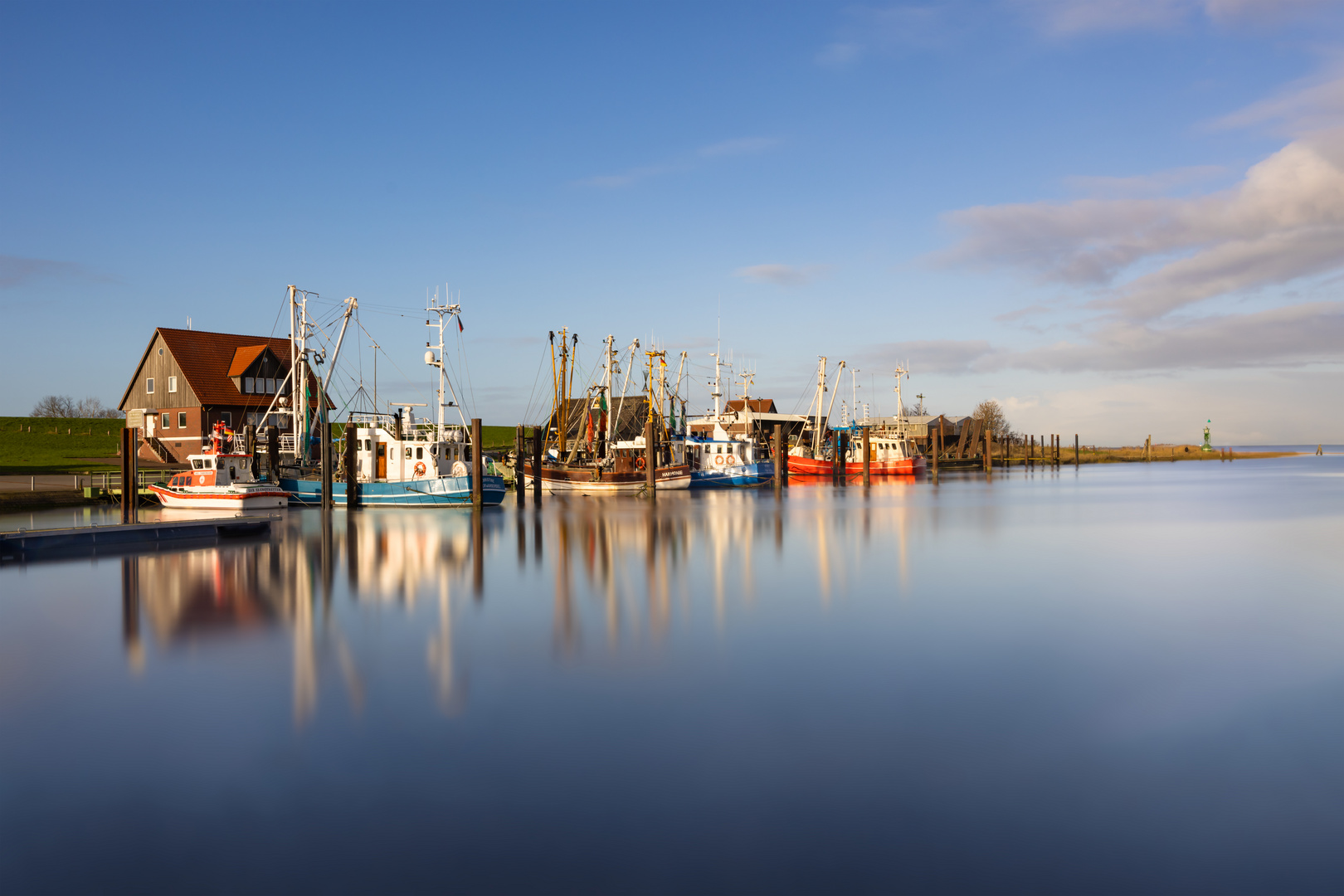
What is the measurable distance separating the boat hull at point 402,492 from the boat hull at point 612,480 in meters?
14.2

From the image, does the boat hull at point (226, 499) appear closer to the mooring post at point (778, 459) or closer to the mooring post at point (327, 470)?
the mooring post at point (327, 470)

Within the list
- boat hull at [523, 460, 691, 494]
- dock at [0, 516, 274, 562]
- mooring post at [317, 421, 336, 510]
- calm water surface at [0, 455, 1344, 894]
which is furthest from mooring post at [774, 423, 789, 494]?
calm water surface at [0, 455, 1344, 894]

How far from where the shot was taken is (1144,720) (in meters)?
11.5

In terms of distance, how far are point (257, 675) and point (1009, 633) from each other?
12.8 metres

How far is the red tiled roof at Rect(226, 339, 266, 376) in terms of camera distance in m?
57.1

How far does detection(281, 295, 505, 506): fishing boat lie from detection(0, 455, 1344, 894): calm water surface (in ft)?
58.6

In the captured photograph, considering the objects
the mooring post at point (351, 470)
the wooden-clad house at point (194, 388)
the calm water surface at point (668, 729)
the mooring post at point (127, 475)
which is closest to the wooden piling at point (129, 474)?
the mooring post at point (127, 475)

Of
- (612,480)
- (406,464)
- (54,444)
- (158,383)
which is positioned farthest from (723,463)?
(54,444)

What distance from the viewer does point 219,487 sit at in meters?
39.6

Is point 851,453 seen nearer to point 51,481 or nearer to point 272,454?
point 272,454

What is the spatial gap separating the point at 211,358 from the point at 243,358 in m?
2.04

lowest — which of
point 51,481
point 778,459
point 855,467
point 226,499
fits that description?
point 226,499

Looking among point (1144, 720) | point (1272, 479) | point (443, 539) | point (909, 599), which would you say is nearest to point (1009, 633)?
point (909, 599)

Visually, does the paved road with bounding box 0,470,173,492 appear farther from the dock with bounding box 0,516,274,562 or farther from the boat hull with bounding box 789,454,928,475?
the boat hull with bounding box 789,454,928,475
